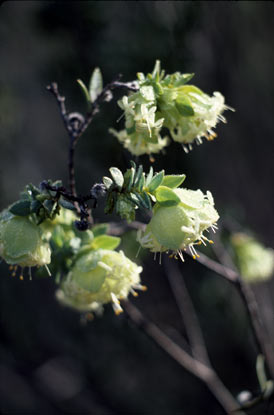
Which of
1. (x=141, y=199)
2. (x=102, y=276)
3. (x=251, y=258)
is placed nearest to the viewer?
(x=141, y=199)

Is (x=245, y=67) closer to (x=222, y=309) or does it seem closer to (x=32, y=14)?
(x=32, y=14)

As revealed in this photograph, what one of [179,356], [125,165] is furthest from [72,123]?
[179,356]

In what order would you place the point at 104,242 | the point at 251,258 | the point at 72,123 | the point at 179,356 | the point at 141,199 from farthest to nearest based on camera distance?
the point at 251,258 → the point at 179,356 → the point at 72,123 → the point at 104,242 → the point at 141,199

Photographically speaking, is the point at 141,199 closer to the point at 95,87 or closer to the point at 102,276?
the point at 102,276

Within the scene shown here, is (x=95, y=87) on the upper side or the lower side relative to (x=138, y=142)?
upper

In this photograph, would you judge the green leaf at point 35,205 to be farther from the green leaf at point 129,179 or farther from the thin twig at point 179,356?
the thin twig at point 179,356

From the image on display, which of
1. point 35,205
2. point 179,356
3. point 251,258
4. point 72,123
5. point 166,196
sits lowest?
point 179,356

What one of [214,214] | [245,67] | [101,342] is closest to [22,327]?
[101,342]
